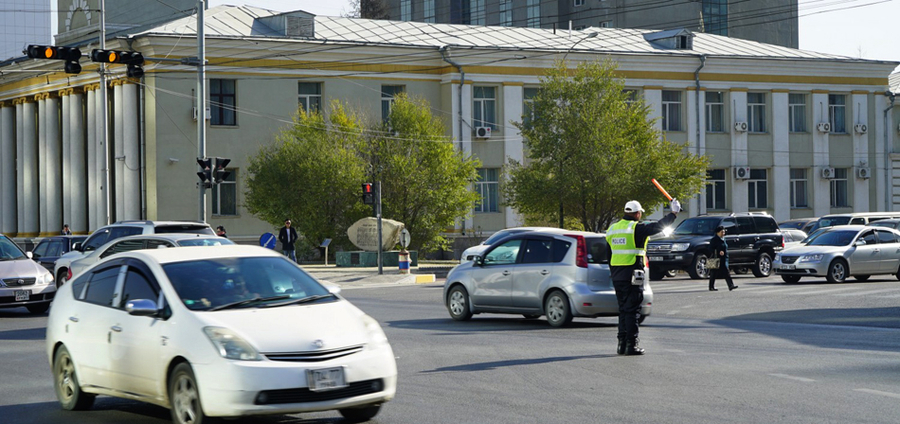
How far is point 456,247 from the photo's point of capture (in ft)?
166

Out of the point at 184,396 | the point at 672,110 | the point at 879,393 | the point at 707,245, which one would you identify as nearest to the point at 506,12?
the point at 672,110

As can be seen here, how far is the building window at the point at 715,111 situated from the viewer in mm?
55969

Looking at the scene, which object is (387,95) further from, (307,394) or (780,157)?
(307,394)

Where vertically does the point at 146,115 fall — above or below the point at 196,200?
above

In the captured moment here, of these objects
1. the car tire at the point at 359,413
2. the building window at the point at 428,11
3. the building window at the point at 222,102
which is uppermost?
the building window at the point at 428,11

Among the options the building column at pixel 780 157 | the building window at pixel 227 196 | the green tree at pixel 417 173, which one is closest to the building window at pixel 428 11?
the building column at pixel 780 157

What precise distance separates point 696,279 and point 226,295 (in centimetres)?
2490

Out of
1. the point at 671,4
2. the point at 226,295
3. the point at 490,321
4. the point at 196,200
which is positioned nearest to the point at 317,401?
the point at 226,295

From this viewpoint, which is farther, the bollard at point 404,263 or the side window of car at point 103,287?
the bollard at point 404,263

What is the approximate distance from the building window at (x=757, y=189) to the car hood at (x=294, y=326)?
50842 mm

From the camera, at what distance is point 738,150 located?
56.1 m

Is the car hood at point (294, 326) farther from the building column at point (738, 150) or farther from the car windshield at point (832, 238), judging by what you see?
the building column at point (738, 150)

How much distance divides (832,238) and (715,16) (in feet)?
202

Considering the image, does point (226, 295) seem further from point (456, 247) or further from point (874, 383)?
point (456, 247)
